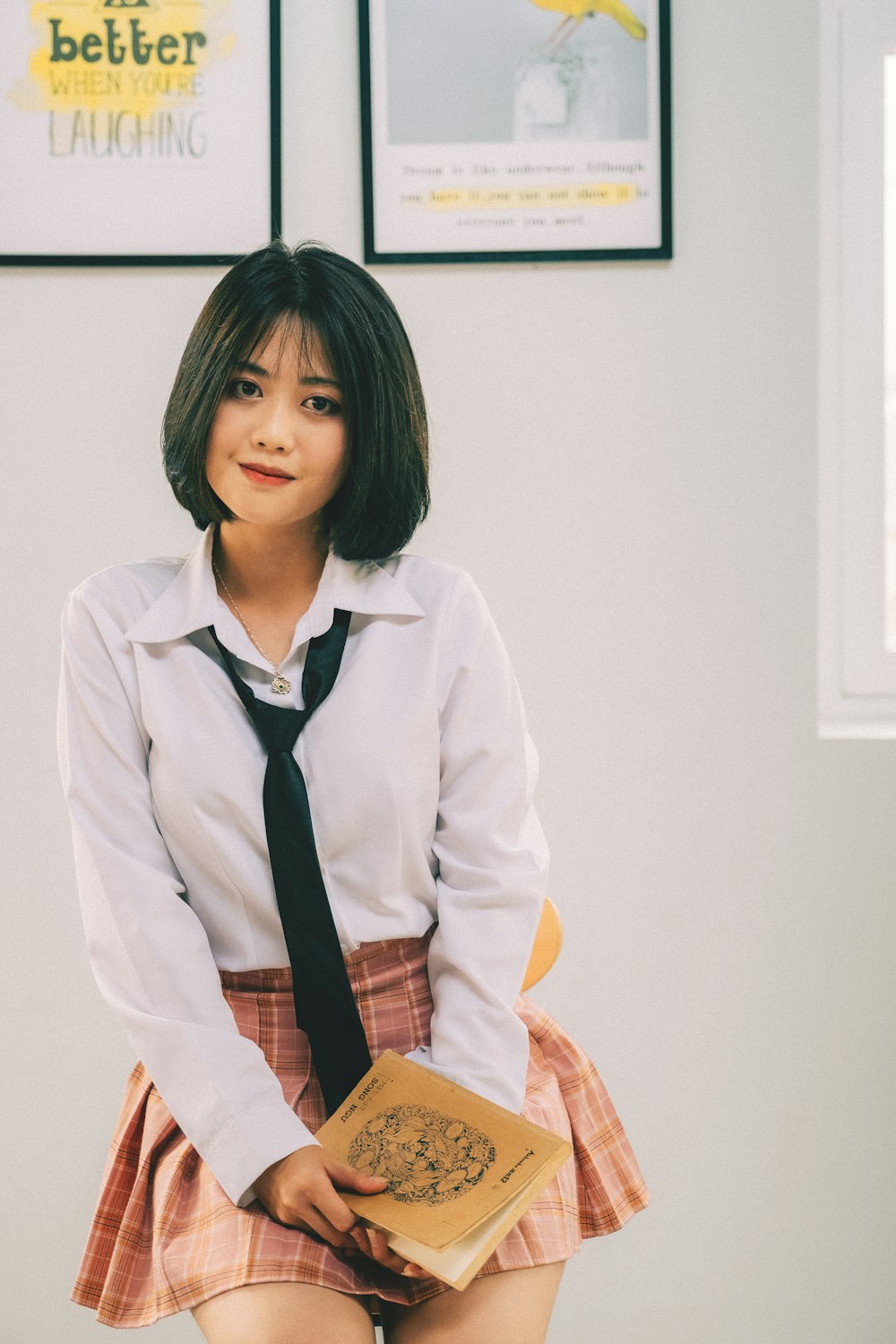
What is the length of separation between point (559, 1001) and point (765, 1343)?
599mm

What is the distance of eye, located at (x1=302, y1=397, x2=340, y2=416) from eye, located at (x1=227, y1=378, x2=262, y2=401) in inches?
2.0

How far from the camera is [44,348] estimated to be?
169 cm

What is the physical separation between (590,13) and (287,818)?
4.15ft

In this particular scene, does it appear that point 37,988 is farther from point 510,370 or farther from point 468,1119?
point 510,370

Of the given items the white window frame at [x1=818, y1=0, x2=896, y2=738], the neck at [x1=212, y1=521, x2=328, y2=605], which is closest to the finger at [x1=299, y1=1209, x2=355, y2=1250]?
the neck at [x1=212, y1=521, x2=328, y2=605]

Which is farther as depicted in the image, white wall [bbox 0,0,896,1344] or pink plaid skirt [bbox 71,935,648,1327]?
white wall [bbox 0,0,896,1344]

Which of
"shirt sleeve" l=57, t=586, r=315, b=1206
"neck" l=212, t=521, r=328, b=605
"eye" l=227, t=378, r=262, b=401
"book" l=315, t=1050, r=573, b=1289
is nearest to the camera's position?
"book" l=315, t=1050, r=573, b=1289

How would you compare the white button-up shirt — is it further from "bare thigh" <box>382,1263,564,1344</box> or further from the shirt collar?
"bare thigh" <box>382,1263,564,1344</box>

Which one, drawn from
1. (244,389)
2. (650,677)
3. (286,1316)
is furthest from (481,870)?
(650,677)

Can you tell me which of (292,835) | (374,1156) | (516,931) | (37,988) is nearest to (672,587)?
(516,931)

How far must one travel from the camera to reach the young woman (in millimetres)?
1078

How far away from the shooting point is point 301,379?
115 centimetres

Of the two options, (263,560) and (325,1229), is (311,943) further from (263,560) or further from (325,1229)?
(263,560)

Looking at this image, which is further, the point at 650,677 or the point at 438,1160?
the point at 650,677
